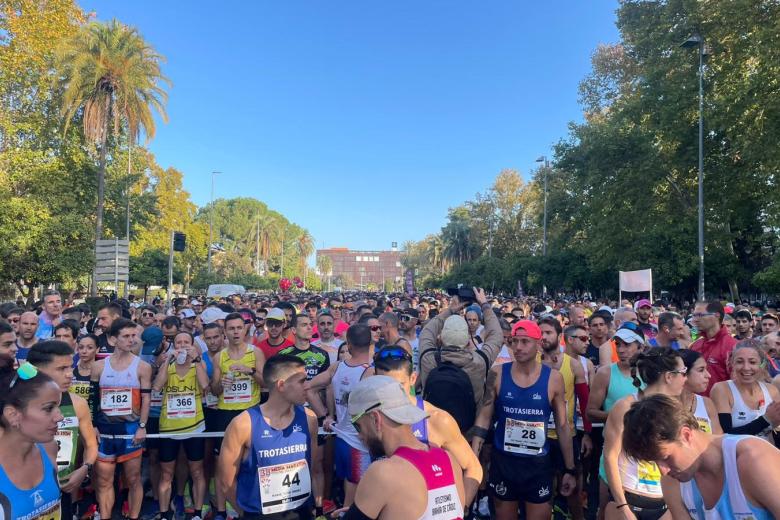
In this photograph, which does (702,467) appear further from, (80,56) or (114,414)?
(80,56)

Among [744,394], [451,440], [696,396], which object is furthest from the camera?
[744,394]

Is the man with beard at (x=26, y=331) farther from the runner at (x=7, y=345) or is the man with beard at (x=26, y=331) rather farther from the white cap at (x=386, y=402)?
the white cap at (x=386, y=402)

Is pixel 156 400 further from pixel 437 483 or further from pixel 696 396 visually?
pixel 696 396

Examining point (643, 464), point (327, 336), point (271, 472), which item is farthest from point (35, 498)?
point (327, 336)

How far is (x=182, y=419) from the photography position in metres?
5.77

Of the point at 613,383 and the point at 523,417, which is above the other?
the point at 613,383

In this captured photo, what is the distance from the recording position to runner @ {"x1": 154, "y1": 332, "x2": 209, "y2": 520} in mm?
5707

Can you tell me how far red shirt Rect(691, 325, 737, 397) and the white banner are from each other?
10.4 m

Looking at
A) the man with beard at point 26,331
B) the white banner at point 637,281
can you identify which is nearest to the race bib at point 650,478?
the man with beard at point 26,331

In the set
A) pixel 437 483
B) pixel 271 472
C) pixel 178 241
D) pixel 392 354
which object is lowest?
pixel 271 472

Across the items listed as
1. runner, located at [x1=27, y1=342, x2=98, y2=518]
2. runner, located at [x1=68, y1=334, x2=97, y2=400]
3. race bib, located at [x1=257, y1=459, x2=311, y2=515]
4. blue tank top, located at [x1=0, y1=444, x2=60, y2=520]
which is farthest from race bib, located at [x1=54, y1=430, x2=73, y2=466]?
race bib, located at [x1=257, y1=459, x2=311, y2=515]

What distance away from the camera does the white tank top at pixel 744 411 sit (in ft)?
14.6

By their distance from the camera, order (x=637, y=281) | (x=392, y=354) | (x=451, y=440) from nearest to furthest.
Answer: (x=451, y=440), (x=392, y=354), (x=637, y=281)

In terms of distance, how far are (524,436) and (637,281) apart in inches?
547
